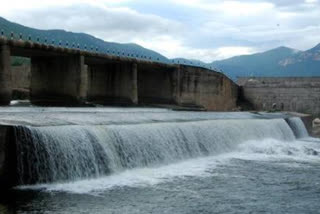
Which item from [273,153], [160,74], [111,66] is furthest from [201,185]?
[160,74]

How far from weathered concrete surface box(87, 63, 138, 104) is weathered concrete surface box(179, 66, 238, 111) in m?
5.12

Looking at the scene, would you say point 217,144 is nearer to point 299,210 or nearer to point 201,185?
point 201,185

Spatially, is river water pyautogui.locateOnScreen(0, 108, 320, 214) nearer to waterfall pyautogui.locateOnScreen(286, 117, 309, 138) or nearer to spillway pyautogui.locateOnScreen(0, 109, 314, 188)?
spillway pyautogui.locateOnScreen(0, 109, 314, 188)

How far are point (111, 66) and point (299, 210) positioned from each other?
25.9m

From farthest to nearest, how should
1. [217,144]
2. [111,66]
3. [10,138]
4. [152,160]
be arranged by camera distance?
[111,66]
[217,144]
[152,160]
[10,138]

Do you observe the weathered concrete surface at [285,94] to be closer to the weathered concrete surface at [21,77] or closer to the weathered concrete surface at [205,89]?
the weathered concrete surface at [205,89]

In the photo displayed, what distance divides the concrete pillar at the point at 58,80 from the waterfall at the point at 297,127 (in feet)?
40.9

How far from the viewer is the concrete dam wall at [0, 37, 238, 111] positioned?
27.0 metres

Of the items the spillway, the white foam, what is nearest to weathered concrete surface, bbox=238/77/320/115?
the white foam

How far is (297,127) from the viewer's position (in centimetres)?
2942

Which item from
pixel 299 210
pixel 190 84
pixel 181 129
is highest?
pixel 190 84

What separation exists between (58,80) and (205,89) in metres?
14.3

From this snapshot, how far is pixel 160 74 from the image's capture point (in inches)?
1481

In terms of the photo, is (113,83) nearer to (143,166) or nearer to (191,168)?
(191,168)
